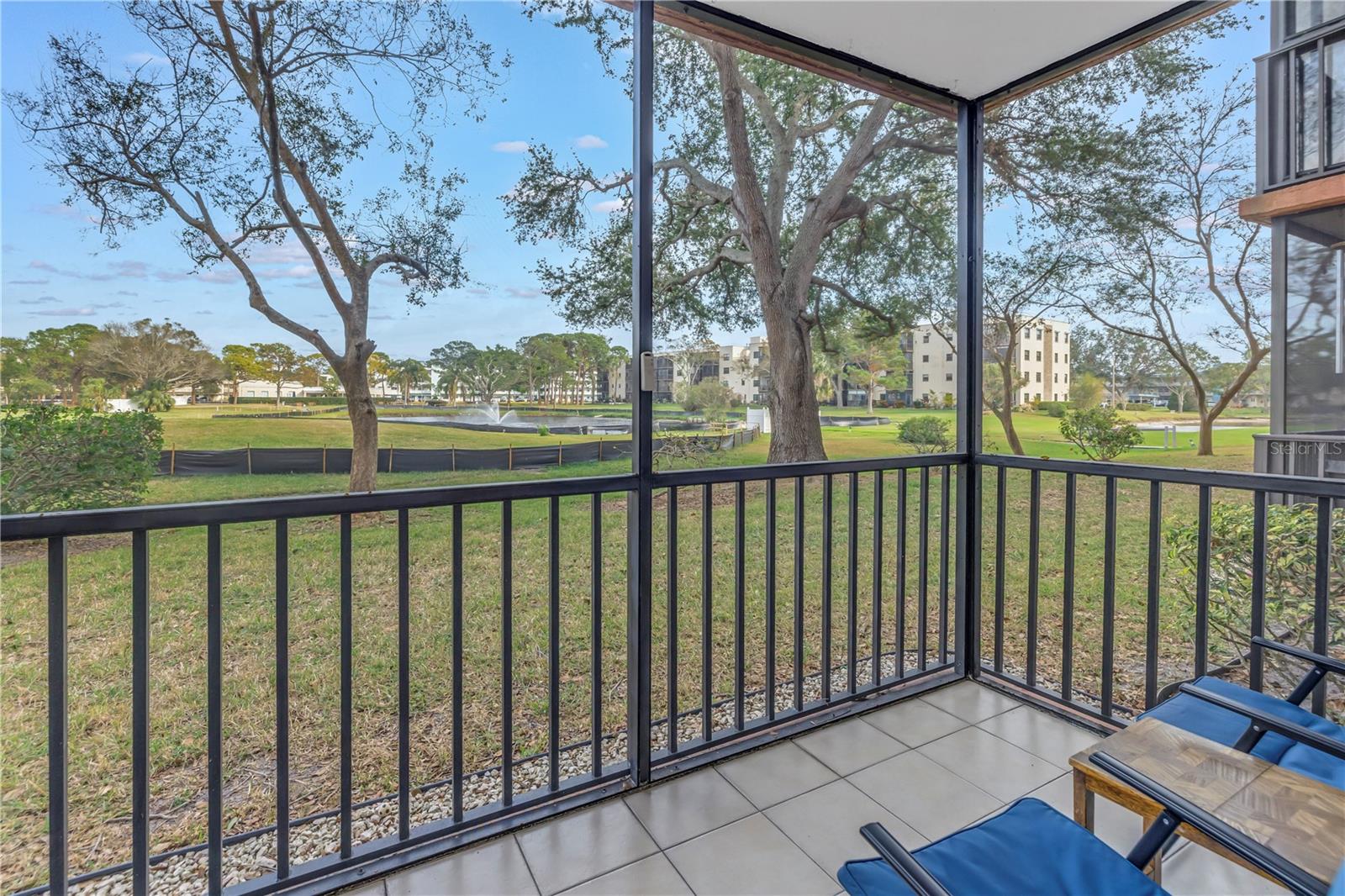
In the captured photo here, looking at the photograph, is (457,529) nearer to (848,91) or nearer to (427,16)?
(427,16)

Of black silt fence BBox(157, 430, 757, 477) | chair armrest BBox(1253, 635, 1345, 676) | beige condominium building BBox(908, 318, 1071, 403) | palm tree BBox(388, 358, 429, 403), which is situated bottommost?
chair armrest BBox(1253, 635, 1345, 676)

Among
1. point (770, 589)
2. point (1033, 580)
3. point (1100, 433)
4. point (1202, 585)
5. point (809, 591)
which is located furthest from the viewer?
point (809, 591)

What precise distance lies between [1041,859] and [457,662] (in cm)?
145

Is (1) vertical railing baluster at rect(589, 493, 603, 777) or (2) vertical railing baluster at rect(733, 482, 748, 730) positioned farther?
(2) vertical railing baluster at rect(733, 482, 748, 730)

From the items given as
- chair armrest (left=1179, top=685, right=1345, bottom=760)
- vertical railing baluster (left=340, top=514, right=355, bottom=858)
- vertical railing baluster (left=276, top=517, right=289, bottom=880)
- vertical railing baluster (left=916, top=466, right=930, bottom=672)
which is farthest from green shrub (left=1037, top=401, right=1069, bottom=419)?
vertical railing baluster (left=276, top=517, right=289, bottom=880)

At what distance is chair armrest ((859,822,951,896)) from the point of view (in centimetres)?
81

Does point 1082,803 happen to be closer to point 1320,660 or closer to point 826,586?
point 1320,660

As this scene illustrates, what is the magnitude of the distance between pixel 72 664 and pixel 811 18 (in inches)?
123

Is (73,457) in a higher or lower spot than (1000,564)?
higher

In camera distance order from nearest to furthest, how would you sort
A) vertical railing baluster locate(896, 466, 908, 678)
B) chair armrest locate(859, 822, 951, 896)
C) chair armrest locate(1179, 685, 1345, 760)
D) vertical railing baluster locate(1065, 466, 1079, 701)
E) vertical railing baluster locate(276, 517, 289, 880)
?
1. chair armrest locate(859, 822, 951, 896)
2. chair armrest locate(1179, 685, 1345, 760)
3. vertical railing baluster locate(276, 517, 289, 880)
4. vertical railing baluster locate(1065, 466, 1079, 701)
5. vertical railing baluster locate(896, 466, 908, 678)

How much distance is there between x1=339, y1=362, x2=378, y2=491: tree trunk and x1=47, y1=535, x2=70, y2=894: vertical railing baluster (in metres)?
0.59

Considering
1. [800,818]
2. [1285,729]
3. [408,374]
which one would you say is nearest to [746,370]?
[408,374]

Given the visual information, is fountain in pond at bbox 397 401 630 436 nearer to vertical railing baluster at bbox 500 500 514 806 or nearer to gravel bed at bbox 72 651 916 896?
vertical railing baluster at bbox 500 500 514 806

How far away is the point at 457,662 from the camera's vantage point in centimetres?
174
